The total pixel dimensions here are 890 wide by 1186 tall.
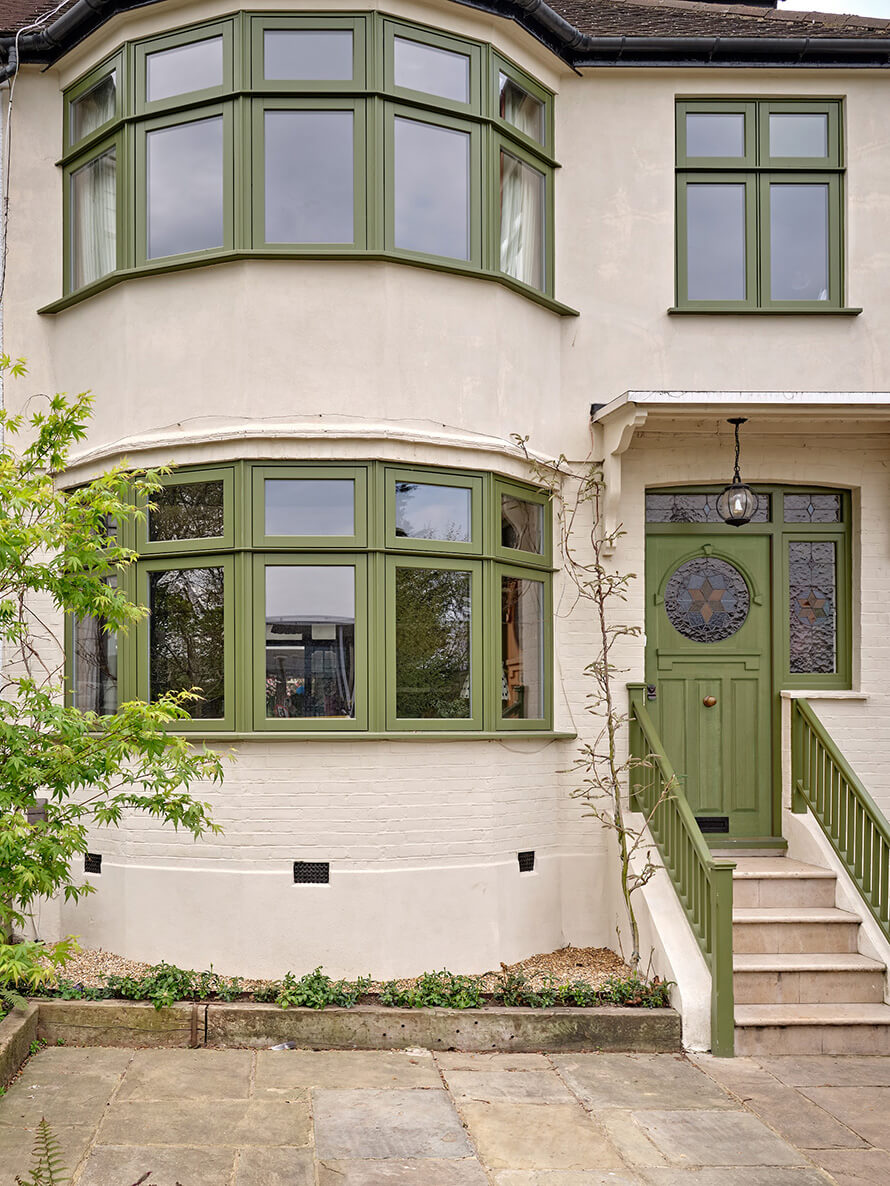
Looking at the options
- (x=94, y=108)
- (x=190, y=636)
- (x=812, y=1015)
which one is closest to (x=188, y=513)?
(x=190, y=636)

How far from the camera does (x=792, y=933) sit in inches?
311

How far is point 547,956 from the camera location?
27.8 ft

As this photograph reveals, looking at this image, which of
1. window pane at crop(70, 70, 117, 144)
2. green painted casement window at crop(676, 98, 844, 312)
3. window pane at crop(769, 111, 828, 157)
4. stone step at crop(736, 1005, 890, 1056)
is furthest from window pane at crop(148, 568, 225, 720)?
window pane at crop(769, 111, 828, 157)

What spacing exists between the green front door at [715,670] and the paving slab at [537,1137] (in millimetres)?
3590

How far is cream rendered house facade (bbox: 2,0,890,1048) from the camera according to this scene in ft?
26.1

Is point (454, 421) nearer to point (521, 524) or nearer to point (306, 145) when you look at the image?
point (521, 524)

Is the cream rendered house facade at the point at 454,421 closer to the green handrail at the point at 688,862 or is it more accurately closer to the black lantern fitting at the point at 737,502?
the green handrail at the point at 688,862

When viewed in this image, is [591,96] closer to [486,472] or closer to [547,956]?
[486,472]

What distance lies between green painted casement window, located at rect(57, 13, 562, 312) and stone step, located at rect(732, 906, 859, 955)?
464 cm

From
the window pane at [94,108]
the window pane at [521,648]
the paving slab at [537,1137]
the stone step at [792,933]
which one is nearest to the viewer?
the paving slab at [537,1137]

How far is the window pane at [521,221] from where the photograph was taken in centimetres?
880

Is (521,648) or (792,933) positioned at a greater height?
(521,648)

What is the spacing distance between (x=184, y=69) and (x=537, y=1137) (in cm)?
717

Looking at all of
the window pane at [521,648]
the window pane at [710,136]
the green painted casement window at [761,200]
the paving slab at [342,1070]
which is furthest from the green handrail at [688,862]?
the window pane at [710,136]
